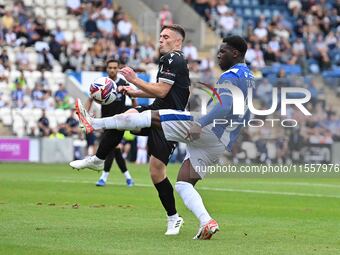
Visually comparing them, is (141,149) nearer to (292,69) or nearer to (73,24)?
(73,24)

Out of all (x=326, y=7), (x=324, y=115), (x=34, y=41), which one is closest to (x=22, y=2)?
(x=34, y=41)

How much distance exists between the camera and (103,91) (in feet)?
43.7

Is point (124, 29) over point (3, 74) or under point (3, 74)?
over

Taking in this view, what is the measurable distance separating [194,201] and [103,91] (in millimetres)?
2292

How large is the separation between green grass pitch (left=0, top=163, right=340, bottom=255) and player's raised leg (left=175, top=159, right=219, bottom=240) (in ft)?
0.53

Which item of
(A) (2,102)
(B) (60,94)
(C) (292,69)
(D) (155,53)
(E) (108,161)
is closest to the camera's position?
(E) (108,161)

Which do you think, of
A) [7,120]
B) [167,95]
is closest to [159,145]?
[167,95]

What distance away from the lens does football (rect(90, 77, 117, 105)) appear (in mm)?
13305

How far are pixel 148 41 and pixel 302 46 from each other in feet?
23.7

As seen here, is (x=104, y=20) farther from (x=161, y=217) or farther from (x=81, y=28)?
Answer: (x=161, y=217)

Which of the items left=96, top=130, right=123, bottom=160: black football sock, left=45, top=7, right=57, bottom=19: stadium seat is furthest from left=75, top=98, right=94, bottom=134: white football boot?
left=45, top=7, right=57, bottom=19: stadium seat

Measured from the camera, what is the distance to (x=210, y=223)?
1170cm

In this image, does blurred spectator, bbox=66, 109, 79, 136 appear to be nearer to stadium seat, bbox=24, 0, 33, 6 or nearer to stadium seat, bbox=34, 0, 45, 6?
stadium seat, bbox=24, 0, 33, 6

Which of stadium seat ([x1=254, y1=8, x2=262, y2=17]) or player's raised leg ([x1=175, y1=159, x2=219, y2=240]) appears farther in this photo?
stadium seat ([x1=254, y1=8, x2=262, y2=17])
